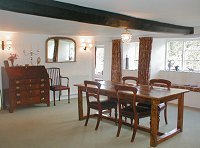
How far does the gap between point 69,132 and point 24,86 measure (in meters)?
2.28

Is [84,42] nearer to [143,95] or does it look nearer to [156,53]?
[156,53]

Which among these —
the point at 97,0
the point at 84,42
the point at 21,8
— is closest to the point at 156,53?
the point at 84,42

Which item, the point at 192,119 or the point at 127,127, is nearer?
the point at 127,127

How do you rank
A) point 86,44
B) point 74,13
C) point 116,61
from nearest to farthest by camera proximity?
point 74,13, point 86,44, point 116,61

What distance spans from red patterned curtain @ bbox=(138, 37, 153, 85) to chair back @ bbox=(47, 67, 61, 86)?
99.0 inches

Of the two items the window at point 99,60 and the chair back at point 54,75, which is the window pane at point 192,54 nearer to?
the window at point 99,60

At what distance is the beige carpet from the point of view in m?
3.62

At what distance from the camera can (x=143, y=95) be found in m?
3.69

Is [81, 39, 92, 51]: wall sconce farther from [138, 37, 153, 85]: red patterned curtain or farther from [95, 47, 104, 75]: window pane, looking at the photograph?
[95, 47, 104, 75]: window pane

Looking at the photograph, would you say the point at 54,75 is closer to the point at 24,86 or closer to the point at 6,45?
the point at 24,86

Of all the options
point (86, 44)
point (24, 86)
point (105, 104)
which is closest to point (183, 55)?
point (86, 44)

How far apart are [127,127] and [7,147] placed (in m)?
2.21

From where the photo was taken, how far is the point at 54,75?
6.91m

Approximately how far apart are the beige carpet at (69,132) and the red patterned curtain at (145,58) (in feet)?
5.07
